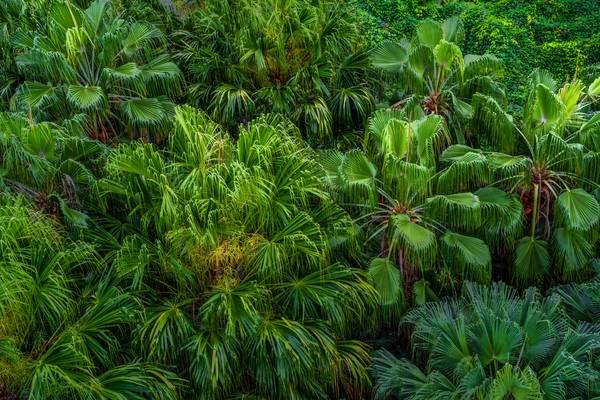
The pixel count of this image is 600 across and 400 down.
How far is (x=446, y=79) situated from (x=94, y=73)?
5305 millimetres

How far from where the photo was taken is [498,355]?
6125 mm

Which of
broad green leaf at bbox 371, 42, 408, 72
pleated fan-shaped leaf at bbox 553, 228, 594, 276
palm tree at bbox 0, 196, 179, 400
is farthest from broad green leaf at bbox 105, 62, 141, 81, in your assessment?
pleated fan-shaped leaf at bbox 553, 228, 594, 276

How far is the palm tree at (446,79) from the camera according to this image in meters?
9.06

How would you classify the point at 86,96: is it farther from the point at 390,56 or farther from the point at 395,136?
the point at 390,56

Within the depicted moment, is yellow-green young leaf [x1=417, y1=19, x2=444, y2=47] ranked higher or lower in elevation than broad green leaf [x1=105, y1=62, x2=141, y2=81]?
higher

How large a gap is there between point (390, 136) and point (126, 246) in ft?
11.4

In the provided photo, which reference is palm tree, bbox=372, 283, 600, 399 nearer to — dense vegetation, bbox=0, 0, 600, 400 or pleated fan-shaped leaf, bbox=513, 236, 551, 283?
dense vegetation, bbox=0, 0, 600, 400

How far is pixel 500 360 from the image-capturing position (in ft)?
20.0

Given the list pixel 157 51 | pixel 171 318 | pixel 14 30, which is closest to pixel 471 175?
pixel 171 318

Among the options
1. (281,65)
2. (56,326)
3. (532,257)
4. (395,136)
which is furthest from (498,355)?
(281,65)

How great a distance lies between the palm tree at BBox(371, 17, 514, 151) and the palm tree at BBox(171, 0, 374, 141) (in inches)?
44.9

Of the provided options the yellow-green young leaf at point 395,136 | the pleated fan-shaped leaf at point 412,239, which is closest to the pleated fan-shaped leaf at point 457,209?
the pleated fan-shaped leaf at point 412,239

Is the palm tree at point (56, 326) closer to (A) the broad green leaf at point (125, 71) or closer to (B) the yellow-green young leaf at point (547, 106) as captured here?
(A) the broad green leaf at point (125, 71)

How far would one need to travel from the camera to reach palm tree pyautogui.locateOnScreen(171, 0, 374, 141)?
1003cm
